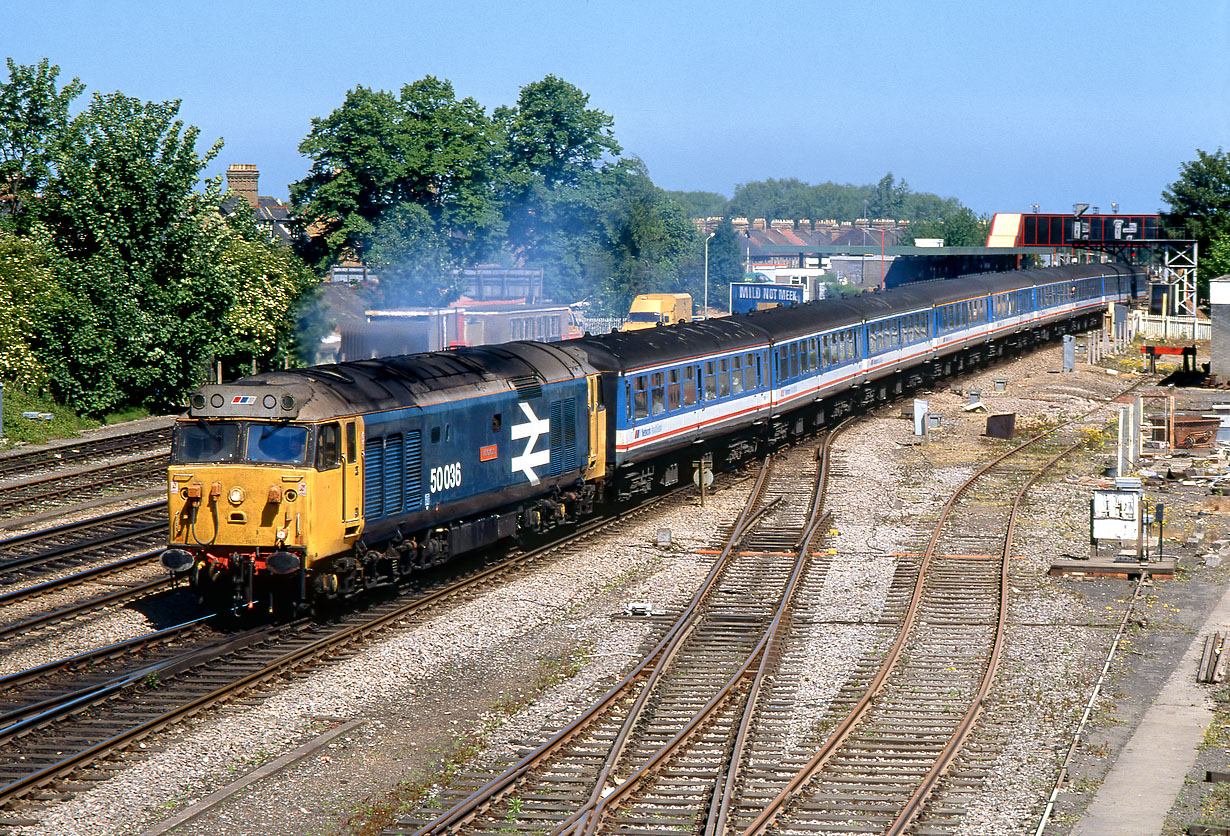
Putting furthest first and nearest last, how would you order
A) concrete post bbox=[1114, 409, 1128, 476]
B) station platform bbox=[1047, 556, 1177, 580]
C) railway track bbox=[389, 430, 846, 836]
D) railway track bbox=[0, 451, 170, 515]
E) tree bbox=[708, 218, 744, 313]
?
tree bbox=[708, 218, 744, 313] → railway track bbox=[0, 451, 170, 515] → concrete post bbox=[1114, 409, 1128, 476] → station platform bbox=[1047, 556, 1177, 580] → railway track bbox=[389, 430, 846, 836]

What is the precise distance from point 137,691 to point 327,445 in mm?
3710

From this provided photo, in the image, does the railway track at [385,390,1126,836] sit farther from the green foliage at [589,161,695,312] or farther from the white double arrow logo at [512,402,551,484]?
the green foliage at [589,161,695,312]

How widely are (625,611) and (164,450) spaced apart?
20.1 meters

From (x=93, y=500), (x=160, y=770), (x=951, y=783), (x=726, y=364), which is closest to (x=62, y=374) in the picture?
(x=93, y=500)

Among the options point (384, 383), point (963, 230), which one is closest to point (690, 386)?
point (384, 383)

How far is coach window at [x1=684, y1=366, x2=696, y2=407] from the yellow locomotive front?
12.0 meters

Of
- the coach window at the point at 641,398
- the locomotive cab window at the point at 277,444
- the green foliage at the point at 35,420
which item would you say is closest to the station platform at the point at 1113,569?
the coach window at the point at 641,398

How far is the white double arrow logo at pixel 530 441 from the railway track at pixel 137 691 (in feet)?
10.4

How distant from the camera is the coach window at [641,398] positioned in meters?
26.3

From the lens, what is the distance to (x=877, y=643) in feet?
60.5

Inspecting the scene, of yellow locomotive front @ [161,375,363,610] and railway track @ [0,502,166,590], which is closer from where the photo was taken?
yellow locomotive front @ [161,375,363,610]

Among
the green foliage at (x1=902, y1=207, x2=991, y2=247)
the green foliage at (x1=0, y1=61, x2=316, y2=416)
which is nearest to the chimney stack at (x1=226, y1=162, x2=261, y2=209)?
the green foliage at (x1=0, y1=61, x2=316, y2=416)

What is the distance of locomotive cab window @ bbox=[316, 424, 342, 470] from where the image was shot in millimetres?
17078

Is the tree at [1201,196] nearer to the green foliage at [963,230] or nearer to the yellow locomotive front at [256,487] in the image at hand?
the green foliage at [963,230]
